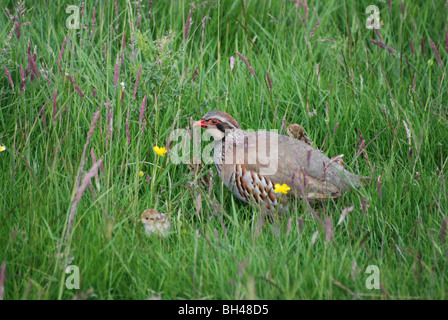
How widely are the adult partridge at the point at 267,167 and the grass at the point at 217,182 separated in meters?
0.15

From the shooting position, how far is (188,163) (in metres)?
4.74

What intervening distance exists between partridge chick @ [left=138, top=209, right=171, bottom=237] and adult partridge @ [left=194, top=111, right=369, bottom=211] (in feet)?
2.72

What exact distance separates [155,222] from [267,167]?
1221 mm

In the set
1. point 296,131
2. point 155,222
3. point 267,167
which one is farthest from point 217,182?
point 155,222

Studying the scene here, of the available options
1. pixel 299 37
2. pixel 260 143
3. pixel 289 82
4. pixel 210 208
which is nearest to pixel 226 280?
pixel 210 208

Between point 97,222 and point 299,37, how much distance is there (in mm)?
3338

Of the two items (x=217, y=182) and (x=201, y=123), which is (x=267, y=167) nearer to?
(x=217, y=182)

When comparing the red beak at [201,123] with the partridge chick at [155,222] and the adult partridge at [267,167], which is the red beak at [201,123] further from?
the partridge chick at [155,222]

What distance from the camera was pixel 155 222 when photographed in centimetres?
383

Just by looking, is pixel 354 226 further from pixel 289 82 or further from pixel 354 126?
pixel 289 82

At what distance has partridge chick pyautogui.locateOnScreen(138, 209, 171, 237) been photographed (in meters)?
3.85

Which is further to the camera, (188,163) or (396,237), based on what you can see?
(188,163)

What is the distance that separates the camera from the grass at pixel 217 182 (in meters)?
3.42

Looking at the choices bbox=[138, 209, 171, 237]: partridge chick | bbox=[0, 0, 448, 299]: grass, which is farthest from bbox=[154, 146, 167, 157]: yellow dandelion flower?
bbox=[138, 209, 171, 237]: partridge chick
